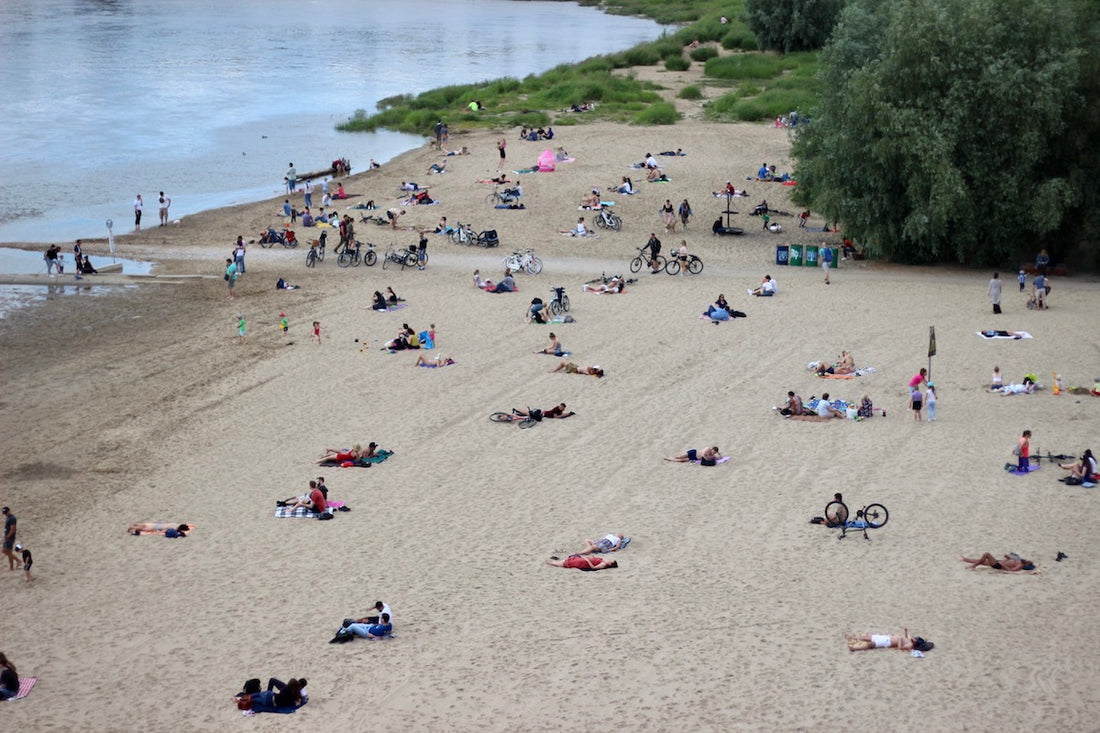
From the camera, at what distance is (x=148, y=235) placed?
43.1 meters

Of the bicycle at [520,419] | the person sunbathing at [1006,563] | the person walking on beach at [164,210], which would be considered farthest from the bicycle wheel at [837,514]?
the person walking on beach at [164,210]

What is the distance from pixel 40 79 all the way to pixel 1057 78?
7058cm

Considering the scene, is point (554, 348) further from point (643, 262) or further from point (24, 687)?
point (24, 687)

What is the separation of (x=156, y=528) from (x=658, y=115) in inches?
1741

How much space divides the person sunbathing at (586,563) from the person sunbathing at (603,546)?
0.34 meters

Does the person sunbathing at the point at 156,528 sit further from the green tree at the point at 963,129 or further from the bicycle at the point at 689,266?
the green tree at the point at 963,129

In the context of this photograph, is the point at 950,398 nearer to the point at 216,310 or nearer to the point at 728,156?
the point at 216,310

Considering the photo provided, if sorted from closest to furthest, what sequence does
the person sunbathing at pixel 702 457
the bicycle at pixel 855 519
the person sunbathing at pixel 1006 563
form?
the person sunbathing at pixel 1006 563 < the bicycle at pixel 855 519 < the person sunbathing at pixel 702 457

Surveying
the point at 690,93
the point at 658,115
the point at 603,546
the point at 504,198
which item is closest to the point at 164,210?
the point at 504,198

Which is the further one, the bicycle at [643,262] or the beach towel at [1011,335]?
the bicycle at [643,262]

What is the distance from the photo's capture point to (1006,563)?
1792 cm

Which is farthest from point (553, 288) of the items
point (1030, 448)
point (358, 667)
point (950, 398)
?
point (358, 667)

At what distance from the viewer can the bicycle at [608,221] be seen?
41031mm

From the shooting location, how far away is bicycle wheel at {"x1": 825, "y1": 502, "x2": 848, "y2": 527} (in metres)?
19.4
